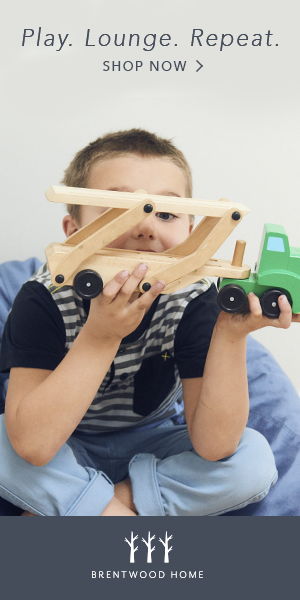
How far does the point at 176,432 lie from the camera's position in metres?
1.00

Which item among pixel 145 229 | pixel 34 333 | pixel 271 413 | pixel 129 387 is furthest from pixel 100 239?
pixel 271 413

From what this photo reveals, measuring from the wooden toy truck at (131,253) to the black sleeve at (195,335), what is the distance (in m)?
0.21

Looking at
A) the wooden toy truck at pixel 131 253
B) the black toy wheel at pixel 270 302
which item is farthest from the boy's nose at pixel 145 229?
the black toy wheel at pixel 270 302

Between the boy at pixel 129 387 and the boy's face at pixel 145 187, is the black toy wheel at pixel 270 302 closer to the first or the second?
the boy at pixel 129 387

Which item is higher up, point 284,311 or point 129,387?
point 284,311

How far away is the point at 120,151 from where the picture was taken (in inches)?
34.2

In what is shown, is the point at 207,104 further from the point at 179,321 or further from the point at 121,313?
the point at 121,313

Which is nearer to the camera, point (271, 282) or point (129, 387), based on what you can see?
point (271, 282)

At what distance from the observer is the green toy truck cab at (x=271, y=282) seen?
656 millimetres

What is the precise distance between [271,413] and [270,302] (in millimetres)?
525

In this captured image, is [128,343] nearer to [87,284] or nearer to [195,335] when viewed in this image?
[195,335]

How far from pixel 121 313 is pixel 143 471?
0.32 m

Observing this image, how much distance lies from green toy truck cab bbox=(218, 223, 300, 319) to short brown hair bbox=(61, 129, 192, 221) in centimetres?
30
